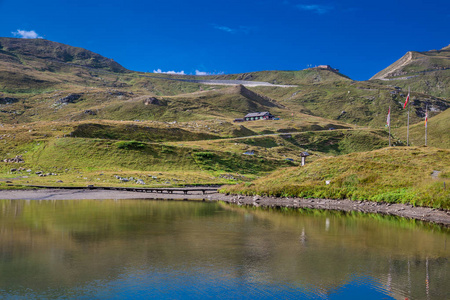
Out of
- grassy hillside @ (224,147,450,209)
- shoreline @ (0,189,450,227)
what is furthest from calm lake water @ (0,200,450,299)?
grassy hillside @ (224,147,450,209)

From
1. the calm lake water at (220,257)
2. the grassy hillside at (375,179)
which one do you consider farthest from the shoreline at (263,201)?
the calm lake water at (220,257)

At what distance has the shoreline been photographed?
147ft

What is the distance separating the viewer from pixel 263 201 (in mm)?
62531

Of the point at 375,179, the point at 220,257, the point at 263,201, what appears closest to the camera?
the point at 220,257

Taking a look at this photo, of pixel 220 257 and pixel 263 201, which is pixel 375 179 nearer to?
pixel 263 201

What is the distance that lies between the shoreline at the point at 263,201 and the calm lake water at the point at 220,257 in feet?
12.5

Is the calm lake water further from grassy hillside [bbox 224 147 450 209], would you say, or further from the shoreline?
grassy hillside [bbox 224 147 450 209]

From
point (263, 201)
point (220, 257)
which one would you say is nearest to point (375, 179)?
point (263, 201)

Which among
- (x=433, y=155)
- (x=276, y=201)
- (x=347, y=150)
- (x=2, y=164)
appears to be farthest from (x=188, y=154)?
(x=347, y=150)

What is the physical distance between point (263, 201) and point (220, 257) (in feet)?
120

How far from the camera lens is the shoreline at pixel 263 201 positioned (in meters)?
44.9

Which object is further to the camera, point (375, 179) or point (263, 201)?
point (263, 201)

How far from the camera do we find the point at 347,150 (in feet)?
588

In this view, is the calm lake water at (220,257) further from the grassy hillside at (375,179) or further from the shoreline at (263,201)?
the grassy hillside at (375,179)
